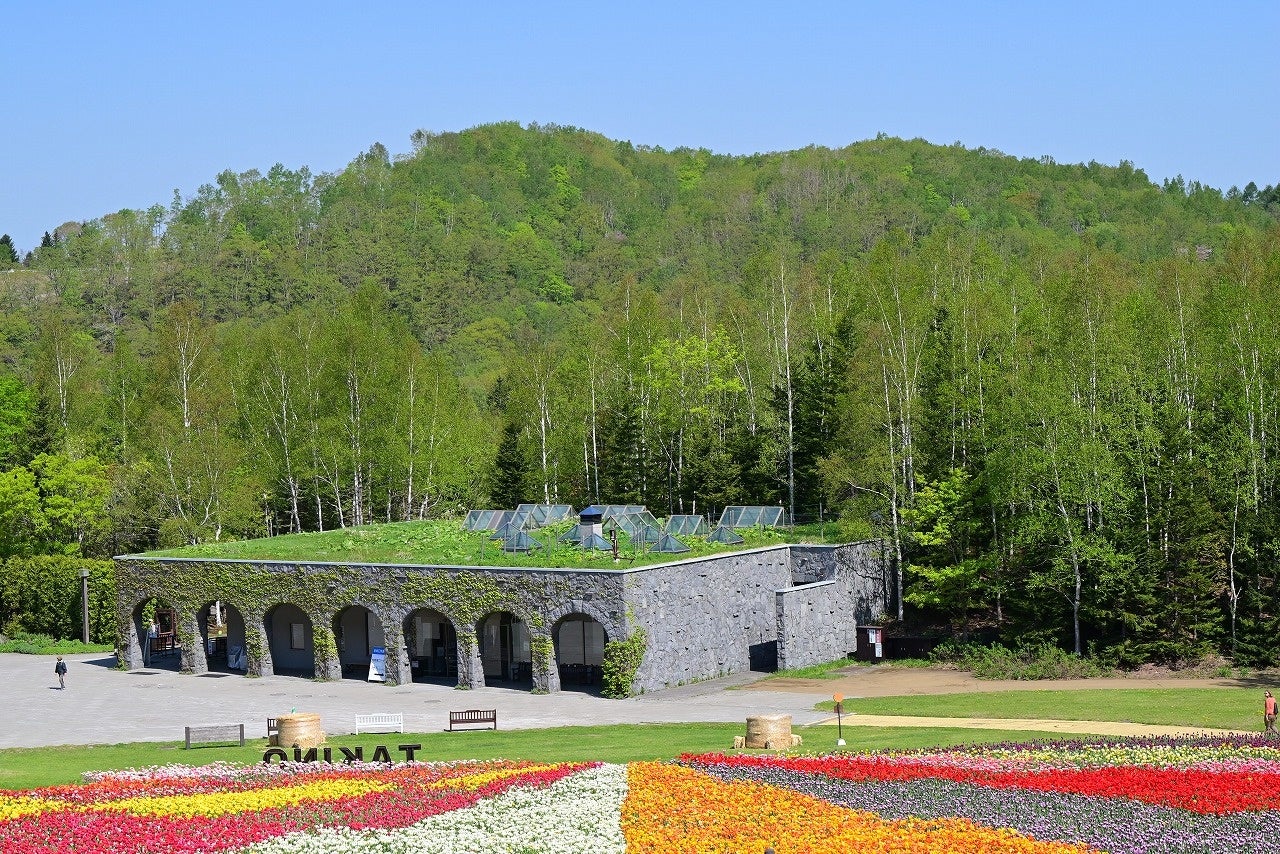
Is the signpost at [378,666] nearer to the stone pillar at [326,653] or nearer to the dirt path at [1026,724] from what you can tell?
the stone pillar at [326,653]

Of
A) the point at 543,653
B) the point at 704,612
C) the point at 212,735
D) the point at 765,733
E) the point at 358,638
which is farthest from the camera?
the point at 358,638

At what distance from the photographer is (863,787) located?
70.6ft

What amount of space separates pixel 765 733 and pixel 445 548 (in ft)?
68.2

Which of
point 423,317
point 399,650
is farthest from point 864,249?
point 399,650

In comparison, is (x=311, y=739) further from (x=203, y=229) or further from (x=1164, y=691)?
(x=203, y=229)

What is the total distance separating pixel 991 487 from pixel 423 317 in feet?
252

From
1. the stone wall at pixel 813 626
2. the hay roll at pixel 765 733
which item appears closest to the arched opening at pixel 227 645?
the stone wall at pixel 813 626

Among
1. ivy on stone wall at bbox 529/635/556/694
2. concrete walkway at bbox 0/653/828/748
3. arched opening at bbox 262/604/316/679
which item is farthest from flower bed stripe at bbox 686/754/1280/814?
arched opening at bbox 262/604/316/679

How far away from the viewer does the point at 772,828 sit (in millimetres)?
18625

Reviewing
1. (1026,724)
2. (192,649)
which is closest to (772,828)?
(1026,724)

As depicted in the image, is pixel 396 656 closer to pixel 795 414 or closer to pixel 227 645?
pixel 227 645

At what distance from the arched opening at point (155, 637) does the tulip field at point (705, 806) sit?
24.7m

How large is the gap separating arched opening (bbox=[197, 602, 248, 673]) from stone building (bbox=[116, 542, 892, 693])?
0.23ft

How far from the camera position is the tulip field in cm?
1800
